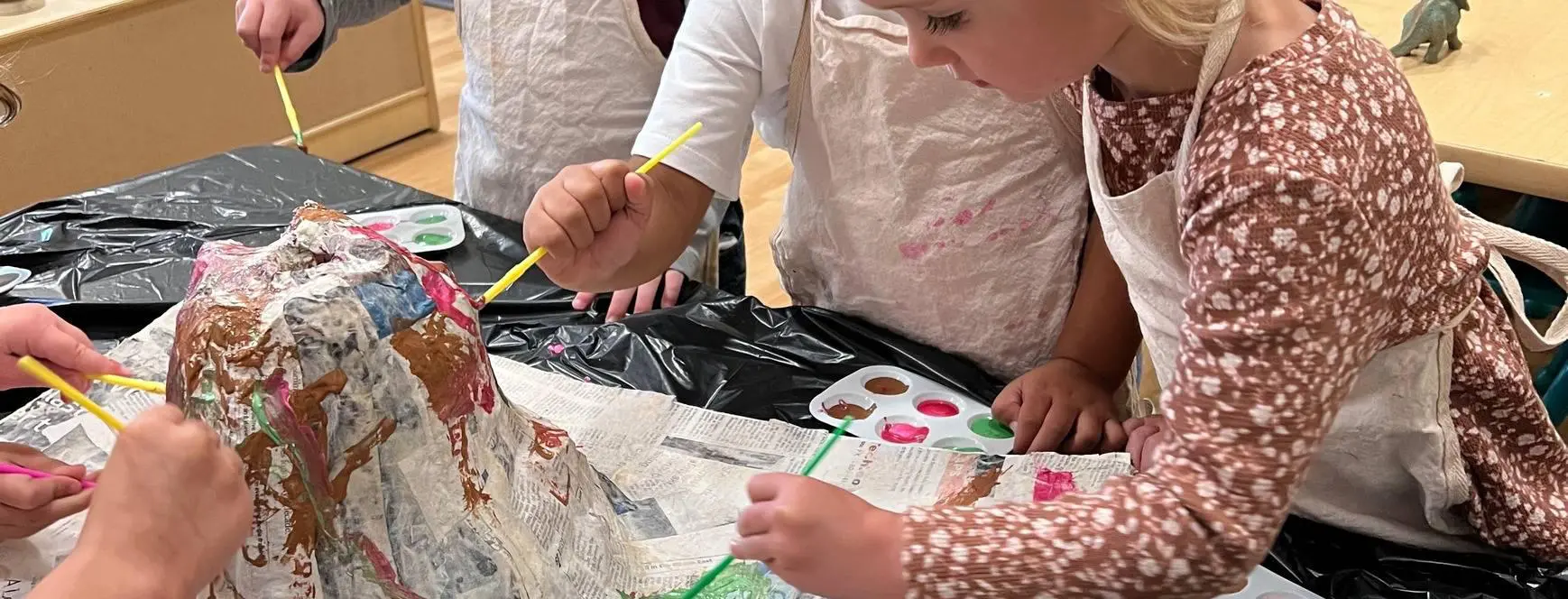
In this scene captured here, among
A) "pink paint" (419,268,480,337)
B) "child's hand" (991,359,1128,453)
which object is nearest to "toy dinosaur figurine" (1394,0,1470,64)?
"child's hand" (991,359,1128,453)

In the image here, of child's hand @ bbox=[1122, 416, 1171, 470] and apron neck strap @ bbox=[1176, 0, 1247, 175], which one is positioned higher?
apron neck strap @ bbox=[1176, 0, 1247, 175]

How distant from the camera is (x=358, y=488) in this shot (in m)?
0.74

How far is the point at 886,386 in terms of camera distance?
1.07 meters

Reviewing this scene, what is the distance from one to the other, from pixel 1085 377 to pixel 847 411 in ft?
0.67

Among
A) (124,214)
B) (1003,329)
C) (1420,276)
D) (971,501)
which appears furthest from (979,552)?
(124,214)

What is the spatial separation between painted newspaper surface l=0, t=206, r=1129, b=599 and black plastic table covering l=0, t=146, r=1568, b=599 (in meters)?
0.16

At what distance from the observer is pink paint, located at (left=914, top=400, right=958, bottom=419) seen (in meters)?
1.03

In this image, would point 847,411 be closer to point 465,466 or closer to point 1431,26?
point 465,466

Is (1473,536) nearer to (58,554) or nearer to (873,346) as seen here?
(873,346)

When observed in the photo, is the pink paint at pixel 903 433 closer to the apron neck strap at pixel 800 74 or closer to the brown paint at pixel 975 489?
the brown paint at pixel 975 489

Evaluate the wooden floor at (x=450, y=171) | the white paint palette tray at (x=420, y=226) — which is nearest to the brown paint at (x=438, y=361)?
the white paint palette tray at (x=420, y=226)

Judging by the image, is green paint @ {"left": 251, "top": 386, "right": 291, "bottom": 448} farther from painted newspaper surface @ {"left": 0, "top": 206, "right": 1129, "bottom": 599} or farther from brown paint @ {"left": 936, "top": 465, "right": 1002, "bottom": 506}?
brown paint @ {"left": 936, "top": 465, "right": 1002, "bottom": 506}

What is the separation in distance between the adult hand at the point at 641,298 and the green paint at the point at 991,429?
359 millimetres

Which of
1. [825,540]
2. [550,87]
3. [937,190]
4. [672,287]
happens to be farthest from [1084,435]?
[550,87]
